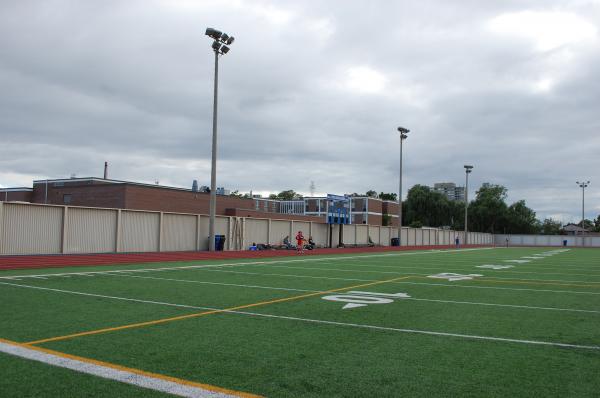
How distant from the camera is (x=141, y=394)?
4.36 meters

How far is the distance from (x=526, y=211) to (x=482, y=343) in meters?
128

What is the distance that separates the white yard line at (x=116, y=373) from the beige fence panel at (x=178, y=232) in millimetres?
27044

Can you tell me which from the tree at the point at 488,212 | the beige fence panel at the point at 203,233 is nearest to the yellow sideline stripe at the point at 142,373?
the beige fence panel at the point at 203,233

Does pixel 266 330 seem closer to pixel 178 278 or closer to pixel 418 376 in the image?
pixel 418 376

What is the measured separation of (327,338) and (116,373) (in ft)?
9.10

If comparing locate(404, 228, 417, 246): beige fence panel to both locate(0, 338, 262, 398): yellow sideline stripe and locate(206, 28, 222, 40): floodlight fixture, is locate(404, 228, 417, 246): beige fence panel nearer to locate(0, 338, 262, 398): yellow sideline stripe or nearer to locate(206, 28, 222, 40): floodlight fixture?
locate(206, 28, 222, 40): floodlight fixture

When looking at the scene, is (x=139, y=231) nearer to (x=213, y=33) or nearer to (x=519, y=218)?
(x=213, y=33)

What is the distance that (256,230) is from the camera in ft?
131

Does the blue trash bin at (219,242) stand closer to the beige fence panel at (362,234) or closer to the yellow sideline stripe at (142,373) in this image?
the beige fence panel at (362,234)

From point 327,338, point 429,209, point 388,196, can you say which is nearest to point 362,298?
point 327,338

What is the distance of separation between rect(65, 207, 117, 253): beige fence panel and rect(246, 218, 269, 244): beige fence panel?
11.9 meters

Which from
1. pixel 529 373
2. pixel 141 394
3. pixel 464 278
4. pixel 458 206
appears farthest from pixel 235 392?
pixel 458 206

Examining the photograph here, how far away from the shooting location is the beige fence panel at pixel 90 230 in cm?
2667

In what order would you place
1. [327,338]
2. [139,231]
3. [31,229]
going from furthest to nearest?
[139,231] → [31,229] → [327,338]
